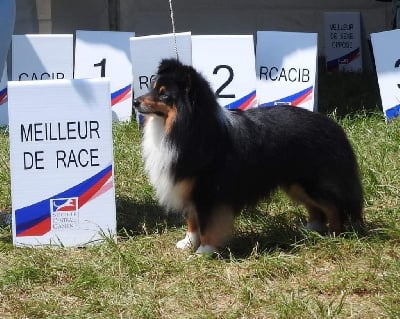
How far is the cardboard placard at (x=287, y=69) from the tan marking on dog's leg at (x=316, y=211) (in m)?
2.46

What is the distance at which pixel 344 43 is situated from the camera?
10273mm

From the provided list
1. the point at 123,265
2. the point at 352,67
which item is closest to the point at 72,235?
the point at 123,265

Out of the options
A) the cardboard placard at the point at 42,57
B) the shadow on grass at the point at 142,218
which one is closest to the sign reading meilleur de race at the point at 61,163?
the shadow on grass at the point at 142,218

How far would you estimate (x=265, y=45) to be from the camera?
7137 mm

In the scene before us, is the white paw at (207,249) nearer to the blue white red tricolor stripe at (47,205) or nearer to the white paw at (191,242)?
the white paw at (191,242)

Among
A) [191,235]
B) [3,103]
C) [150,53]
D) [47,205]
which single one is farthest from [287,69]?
[47,205]

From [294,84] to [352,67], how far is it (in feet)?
11.4

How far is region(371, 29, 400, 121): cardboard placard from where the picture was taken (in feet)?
23.1

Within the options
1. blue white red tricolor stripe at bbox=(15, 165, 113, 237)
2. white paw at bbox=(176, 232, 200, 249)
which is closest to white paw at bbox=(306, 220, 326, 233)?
white paw at bbox=(176, 232, 200, 249)

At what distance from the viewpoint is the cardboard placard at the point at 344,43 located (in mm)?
10234

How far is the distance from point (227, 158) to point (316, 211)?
76 cm

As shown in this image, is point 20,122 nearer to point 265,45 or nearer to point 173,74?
point 173,74

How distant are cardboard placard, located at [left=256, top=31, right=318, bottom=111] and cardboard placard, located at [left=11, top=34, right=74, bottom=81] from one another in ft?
6.02

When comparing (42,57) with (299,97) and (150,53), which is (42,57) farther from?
(299,97)
